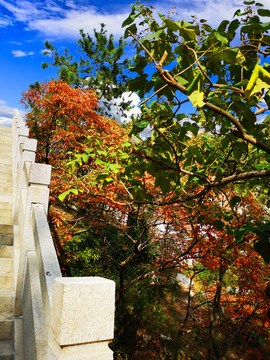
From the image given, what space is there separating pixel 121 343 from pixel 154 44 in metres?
8.42

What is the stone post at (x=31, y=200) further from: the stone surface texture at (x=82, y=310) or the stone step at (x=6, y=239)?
the stone surface texture at (x=82, y=310)

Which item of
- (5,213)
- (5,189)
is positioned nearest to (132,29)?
(5,213)

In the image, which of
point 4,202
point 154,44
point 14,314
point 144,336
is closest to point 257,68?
point 154,44

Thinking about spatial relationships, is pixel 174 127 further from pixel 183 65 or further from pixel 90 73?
pixel 90 73

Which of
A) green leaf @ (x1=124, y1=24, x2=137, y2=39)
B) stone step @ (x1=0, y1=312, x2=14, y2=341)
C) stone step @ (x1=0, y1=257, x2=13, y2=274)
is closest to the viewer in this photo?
green leaf @ (x1=124, y1=24, x2=137, y2=39)

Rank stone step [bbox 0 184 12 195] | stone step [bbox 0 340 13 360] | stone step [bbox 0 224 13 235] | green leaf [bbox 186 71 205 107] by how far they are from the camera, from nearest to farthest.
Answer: green leaf [bbox 186 71 205 107] < stone step [bbox 0 340 13 360] < stone step [bbox 0 224 13 235] < stone step [bbox 0 184 12 195]

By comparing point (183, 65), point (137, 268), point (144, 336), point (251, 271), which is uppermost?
point (183, 65)

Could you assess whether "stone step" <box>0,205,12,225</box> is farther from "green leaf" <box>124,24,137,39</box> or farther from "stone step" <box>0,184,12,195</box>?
"green leaf" <box>124,24,137,39</box>

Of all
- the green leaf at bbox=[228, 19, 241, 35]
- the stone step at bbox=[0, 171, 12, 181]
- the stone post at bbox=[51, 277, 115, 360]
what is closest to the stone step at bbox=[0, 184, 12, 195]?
the stone step at bbox=[0, 171, 12, 181]

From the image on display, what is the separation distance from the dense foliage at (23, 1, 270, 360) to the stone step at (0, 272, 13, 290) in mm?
1791

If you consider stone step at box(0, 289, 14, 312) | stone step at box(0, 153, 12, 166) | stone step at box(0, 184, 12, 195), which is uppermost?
stone step at box(0, 153, 12, 166)

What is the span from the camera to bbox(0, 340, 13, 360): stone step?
109 inches

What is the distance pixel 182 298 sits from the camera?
12758mm

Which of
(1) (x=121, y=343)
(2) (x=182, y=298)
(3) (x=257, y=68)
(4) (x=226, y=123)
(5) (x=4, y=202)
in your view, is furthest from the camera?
(2) (x=182, y=298)
